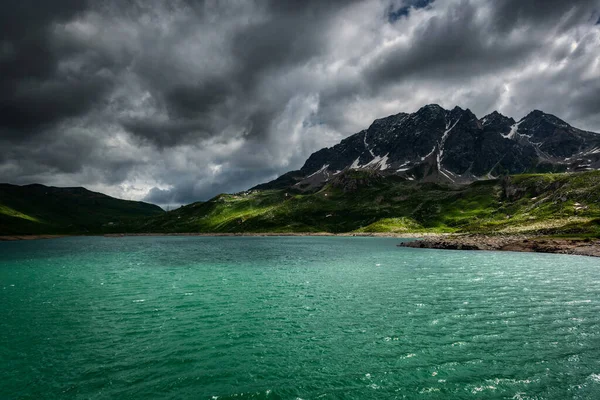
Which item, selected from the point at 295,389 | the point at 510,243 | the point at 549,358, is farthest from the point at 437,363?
the point at 510,243

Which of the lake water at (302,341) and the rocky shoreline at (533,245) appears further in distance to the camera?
the rocky shoreline at (533,245)

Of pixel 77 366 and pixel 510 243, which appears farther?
pixel 510 243

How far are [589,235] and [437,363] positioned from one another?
14491cm

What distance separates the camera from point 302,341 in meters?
28.0

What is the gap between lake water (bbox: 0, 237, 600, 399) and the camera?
2000 cm

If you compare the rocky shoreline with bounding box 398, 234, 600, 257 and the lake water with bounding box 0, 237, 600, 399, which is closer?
the lake water with bounding box 0, 237, 600, 399

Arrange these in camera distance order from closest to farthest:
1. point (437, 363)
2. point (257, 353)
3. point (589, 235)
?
point (437, 363) < point (257, 353) < point (589, 235)

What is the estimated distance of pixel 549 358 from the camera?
78.4ft

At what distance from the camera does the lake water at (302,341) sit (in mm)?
20000

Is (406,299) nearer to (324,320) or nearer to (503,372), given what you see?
(324,320)

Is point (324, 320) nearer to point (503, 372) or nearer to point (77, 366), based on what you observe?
point (503, 372)

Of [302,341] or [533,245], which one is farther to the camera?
[533,245]

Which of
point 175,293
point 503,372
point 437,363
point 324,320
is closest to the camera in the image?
point 503,372

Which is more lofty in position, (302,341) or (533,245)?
(302,341)
